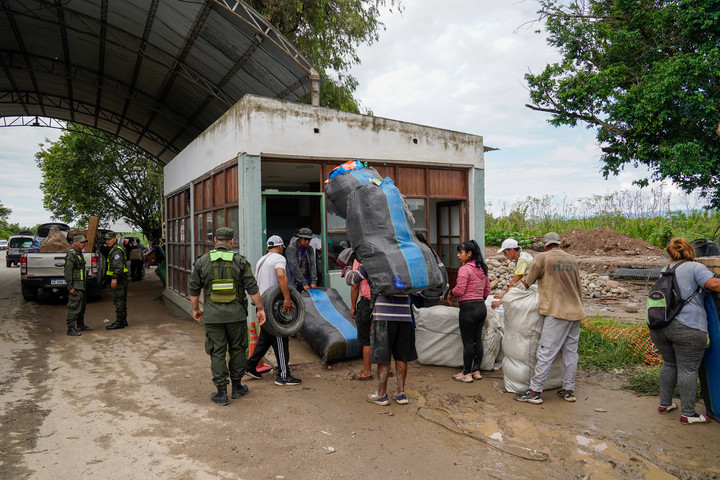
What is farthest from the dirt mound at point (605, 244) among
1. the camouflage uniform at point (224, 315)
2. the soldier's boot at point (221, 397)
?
the soldier's boot at point (221, 397)

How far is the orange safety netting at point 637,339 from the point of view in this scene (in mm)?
6059

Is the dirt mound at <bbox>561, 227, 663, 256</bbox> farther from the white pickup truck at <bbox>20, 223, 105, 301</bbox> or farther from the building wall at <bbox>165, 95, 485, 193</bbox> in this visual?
the white pickup truck at <bbox>20, 223, 105, 301</bbox>

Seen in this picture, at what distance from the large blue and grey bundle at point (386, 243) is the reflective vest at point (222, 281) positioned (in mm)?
1338

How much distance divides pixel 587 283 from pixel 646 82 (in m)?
6.85

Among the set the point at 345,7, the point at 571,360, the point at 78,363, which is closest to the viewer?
the point at 571,360

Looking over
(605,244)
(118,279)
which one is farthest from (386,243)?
(605,244)

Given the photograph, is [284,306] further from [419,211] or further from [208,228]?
[208,228]

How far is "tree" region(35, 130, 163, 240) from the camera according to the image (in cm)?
2494

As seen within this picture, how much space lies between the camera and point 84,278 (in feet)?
29.0

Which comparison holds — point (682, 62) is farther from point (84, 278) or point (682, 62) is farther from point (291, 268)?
point (84, 278)

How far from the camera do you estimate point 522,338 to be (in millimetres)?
5062

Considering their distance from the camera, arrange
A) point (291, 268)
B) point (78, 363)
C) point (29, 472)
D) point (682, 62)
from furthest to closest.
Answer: point (682, 62) < point (291, 268) < point (78, 363) < point (29, 472)

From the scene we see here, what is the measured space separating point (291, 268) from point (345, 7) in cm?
1136

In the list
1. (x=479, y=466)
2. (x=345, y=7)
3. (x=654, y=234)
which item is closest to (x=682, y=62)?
(x=654, y=234)
